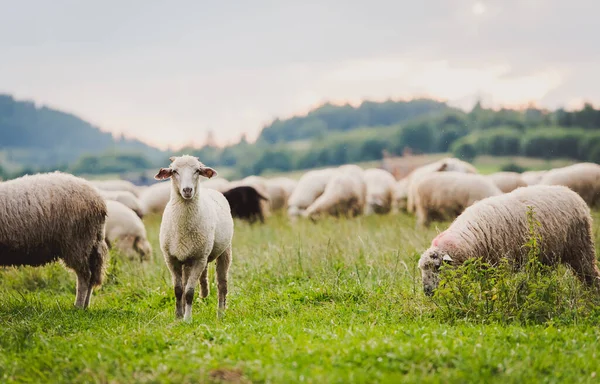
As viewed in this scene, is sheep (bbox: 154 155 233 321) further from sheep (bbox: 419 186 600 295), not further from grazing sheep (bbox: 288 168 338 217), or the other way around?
grazing sheep (bbox: 288 168 338 217)

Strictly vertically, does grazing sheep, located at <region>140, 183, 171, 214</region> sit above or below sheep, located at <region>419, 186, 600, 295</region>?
below

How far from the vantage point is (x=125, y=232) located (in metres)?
10.7

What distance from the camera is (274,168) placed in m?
66.6

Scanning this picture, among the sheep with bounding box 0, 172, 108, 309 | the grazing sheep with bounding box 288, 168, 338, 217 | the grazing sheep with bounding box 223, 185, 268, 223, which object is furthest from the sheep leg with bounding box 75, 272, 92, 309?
the grazing sheep with bounding box 288, 168, 338, 217

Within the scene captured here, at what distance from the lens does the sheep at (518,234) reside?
Result: 265 inches

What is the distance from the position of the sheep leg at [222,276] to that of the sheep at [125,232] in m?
4.36

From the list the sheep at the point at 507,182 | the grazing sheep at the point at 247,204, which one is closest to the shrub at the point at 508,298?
the grazing sheep at the point at 247,204

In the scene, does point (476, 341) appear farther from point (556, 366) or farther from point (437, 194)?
point (437, 194)

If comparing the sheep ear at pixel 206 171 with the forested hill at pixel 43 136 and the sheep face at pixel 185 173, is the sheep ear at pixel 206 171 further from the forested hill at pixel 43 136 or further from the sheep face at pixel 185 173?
the forested hill at pixel 43 136

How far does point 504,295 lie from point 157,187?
60.6ft

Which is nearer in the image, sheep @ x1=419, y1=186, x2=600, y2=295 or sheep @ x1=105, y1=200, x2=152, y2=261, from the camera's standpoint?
sheep @ x1=419, y1=186, x2=600, y2=295

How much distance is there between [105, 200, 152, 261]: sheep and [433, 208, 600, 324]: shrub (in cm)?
659

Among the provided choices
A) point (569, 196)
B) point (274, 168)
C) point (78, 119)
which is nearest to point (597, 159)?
point (569, 196)

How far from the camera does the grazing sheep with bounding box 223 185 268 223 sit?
17.7 meters
